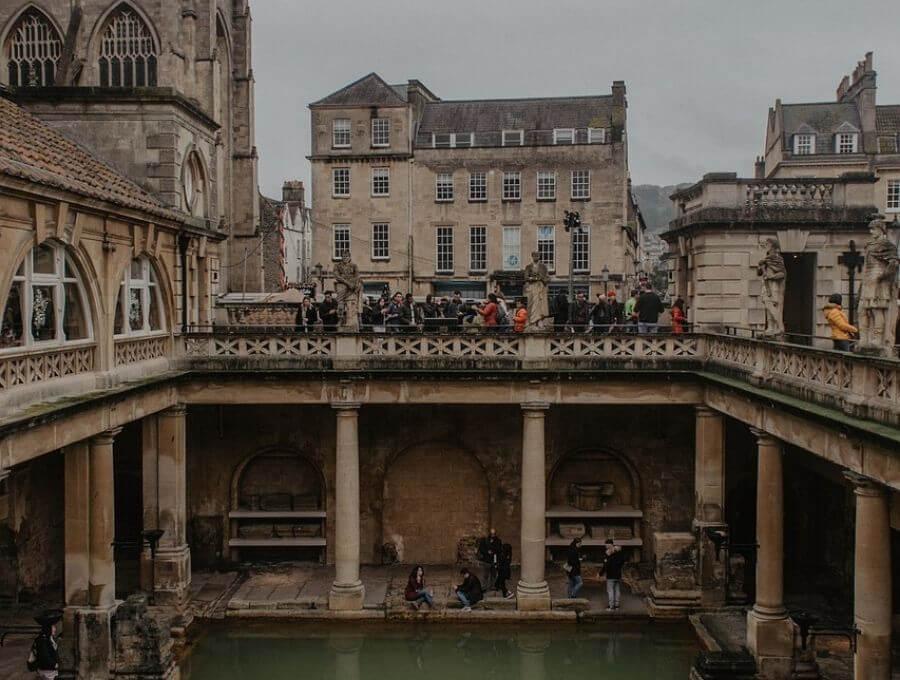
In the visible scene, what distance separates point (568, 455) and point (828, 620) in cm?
882

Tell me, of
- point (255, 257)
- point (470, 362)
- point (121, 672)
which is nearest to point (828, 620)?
point (470, 362)

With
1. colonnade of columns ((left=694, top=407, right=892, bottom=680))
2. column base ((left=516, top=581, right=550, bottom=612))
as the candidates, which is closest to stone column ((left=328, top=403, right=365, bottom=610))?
column base ((left=516, top=581, right=550, bottom=612))

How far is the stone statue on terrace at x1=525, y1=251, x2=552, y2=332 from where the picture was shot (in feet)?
83.9

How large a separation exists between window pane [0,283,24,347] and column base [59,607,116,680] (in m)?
6.55

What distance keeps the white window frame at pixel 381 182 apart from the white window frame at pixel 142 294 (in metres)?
33.6

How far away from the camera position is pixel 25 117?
2366 centimetres

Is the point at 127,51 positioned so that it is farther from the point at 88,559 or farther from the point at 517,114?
the point at 517,114

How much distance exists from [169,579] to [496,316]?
1108 cm

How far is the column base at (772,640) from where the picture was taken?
21125 mm

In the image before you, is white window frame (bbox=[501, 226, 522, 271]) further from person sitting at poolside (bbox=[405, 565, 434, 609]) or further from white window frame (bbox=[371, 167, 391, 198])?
person sitting at poolside (bbox=[405, 565, 434, 609])

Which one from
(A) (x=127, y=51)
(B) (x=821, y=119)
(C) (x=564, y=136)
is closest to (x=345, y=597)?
(A) (x=127, y=51)

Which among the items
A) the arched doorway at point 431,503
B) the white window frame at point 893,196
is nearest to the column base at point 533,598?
the arched doorway at point 431,503

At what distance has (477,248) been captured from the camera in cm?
5788

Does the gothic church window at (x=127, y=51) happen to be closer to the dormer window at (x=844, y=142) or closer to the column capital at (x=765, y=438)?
the column capital at (x=765, y=438)
